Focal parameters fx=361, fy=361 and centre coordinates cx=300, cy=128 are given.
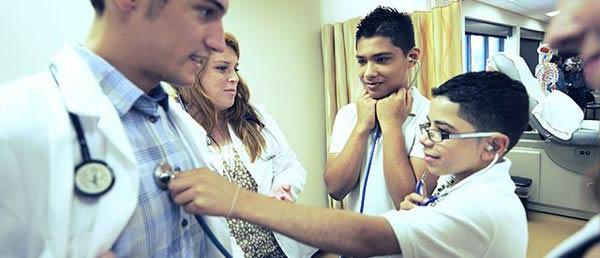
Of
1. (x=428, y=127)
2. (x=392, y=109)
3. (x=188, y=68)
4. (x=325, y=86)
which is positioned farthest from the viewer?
(x=325, y=86)

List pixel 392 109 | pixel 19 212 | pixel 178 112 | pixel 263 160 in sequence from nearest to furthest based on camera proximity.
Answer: pixel 19 212 → pixel 178 112 → pixel 392 109 → pixel 263 160

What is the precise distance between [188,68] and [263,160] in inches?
32.0

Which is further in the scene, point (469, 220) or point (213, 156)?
point (213, 156)

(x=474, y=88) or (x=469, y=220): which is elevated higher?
(x=474, y=88)

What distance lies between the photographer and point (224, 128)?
1.56 metres

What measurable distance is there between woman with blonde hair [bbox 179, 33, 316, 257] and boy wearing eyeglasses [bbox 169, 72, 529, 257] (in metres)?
0.61

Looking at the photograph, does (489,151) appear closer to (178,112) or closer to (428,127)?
(428,127)

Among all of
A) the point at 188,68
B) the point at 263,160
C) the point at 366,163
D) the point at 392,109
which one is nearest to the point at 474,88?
the point at 392,109

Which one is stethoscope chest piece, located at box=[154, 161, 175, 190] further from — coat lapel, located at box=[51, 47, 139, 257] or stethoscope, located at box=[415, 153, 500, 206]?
stethoscope, located at box=[415, 153, 500, 206]

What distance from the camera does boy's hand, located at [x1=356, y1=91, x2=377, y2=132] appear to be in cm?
130

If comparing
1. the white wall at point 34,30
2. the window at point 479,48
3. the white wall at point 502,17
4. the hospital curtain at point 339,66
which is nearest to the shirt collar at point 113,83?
the white wall at point 34,30

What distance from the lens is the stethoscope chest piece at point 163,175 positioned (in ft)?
2.36

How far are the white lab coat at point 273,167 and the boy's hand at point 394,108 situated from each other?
19.8 inches

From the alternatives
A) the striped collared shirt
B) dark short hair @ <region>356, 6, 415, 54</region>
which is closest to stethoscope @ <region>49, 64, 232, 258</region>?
the striped collared shirt
